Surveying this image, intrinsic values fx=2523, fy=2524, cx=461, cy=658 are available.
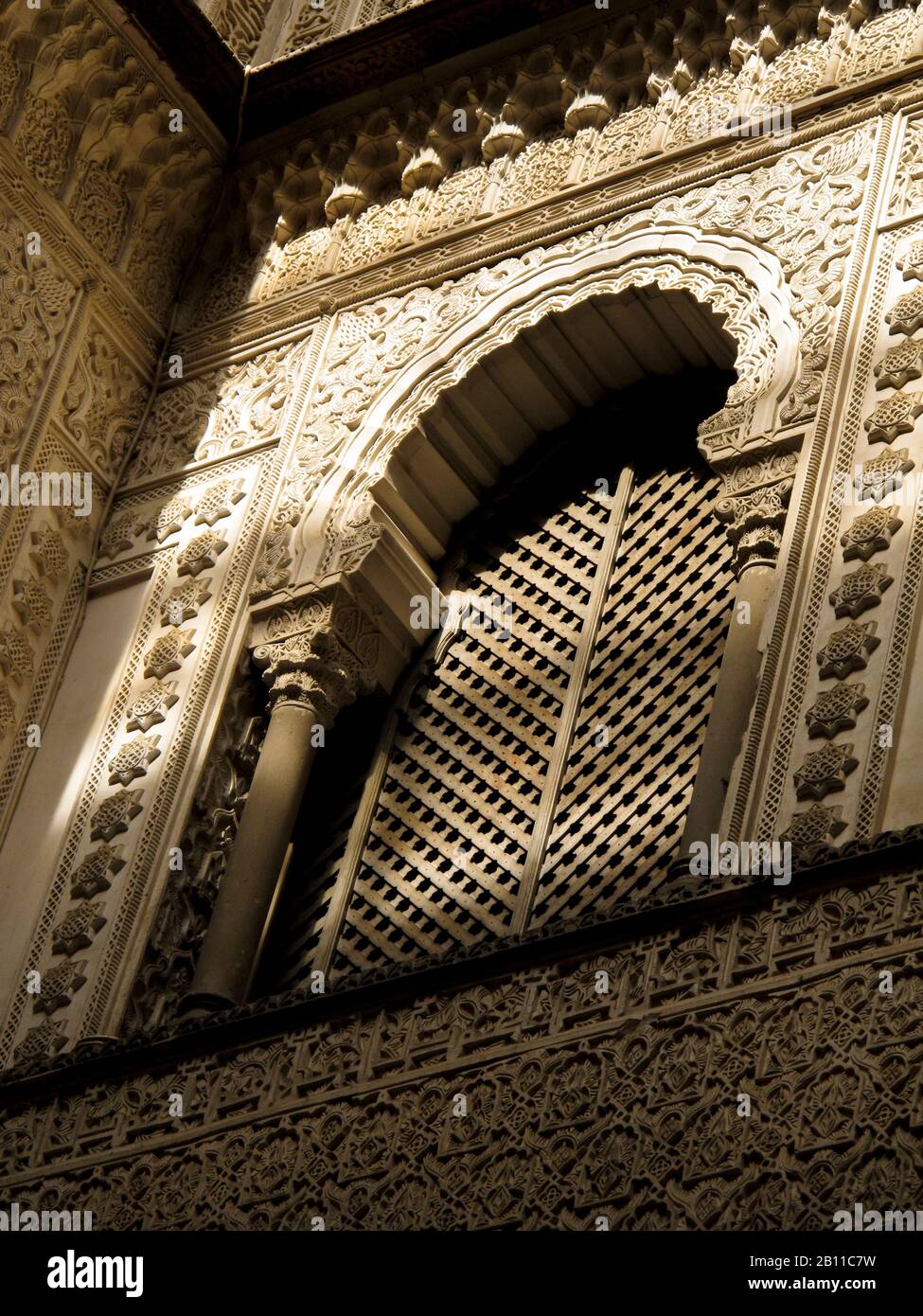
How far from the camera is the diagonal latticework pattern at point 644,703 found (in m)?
7.53

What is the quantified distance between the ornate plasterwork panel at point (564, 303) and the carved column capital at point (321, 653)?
19cm

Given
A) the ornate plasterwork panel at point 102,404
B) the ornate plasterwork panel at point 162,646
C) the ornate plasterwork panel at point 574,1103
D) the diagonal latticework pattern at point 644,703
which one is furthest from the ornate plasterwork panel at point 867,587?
the ornate plasterwork panel at point 102,404

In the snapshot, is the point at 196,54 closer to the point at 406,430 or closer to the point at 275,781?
the point at 406,430

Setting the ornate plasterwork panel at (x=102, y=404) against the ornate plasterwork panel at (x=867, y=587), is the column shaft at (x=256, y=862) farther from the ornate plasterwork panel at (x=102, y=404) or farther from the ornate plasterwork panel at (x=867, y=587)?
the ornate plasterwork panel at (x=867, y=587)

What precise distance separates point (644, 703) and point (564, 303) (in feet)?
5.17

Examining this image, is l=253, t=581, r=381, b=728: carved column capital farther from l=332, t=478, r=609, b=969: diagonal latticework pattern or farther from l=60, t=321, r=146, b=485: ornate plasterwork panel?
l=60, t=321, r=146, b=485: ornate plasterwork panel

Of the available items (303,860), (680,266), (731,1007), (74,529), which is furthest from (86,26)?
(731,1007)

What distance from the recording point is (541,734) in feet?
26.5

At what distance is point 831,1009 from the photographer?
236 inches

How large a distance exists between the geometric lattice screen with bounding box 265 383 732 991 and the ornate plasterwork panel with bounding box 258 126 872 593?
1.70ft

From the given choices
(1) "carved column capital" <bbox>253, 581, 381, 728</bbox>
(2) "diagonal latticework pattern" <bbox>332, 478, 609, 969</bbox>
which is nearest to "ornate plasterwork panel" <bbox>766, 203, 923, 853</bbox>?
(2) "diagonal latticework pattern" <bbox>332, 478, 609, 969</bbox>

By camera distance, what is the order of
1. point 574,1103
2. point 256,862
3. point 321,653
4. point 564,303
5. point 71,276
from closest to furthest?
1. point 574,1103
2. point 256,862
3. point 321,653
4. point 564,303
5. point 71,276

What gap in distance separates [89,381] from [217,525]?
0.89m

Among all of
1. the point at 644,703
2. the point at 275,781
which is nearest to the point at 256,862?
the point at 275,781
